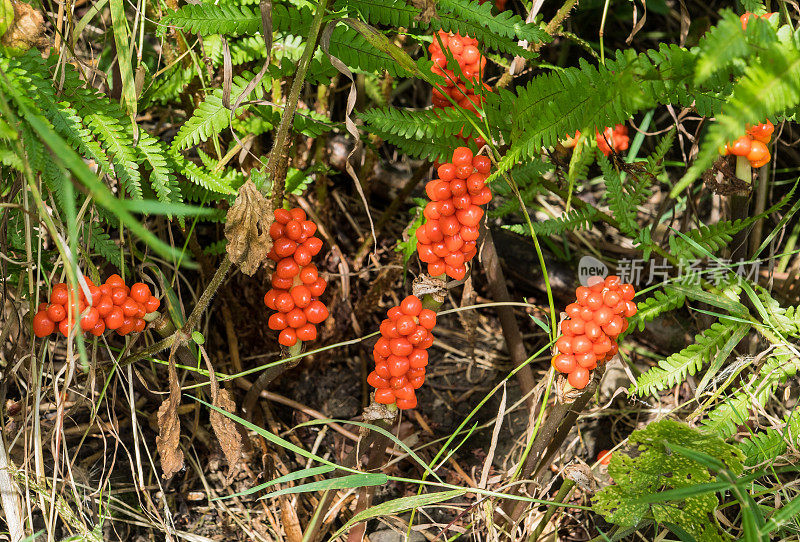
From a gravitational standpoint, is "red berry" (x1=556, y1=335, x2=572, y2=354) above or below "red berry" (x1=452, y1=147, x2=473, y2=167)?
below

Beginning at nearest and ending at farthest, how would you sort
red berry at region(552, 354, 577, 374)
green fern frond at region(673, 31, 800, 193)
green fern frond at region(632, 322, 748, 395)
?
green fern frond at region(673, 31, 800, 193)
red berry at region(552, 354, 577, 374)
green fern frond at region(632, 322, 748, 395)

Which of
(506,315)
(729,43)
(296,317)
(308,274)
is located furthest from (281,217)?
(729,43)

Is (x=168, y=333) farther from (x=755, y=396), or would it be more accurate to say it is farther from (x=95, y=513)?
(x=755, y=396)

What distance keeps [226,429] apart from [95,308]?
574 mm

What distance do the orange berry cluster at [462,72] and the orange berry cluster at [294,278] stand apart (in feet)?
1.87

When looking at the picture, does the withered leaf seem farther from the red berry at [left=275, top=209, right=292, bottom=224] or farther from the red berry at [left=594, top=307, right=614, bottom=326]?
the red berry at [left=594, top=307, right=614, bottom=326]

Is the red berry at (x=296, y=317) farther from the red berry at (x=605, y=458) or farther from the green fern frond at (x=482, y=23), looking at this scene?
the red berry at (x=605, y=458)

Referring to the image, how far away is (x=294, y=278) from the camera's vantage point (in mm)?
1920

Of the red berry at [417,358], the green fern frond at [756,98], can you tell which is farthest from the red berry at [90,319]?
the green fern frond at [756,98]

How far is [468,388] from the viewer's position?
287 cm

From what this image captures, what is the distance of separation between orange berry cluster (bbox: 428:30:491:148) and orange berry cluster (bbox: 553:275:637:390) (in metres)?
0.60

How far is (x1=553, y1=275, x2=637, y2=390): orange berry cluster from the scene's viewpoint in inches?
67.9

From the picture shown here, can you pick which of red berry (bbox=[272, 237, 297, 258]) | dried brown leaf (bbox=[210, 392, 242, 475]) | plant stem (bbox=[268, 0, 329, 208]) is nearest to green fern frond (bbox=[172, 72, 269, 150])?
plant stem (bbox=[268, 0, 329, 208])

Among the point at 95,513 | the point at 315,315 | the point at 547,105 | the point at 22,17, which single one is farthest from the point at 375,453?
the point at 22,17
